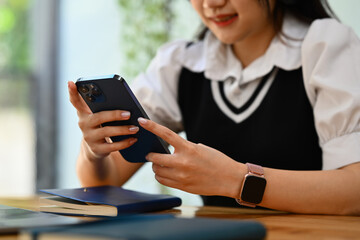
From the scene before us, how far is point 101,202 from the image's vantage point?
1.04 meters

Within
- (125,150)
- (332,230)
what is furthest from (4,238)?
(332,230)

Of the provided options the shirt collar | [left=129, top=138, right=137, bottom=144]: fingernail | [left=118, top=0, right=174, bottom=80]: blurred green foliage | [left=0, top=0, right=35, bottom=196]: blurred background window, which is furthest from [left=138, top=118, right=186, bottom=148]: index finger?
[left=0, top=0, right=35, bottom=196]: blurred background window

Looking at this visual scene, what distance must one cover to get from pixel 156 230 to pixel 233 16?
3.14ft

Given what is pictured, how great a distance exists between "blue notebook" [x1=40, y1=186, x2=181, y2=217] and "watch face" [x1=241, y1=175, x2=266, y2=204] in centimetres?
18

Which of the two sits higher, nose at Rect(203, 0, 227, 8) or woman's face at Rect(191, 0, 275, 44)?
nose at Rect(203, 0, 227, 8)

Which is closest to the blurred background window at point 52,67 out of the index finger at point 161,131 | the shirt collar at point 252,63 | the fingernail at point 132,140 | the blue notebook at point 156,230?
the shirt collar at point 252,63

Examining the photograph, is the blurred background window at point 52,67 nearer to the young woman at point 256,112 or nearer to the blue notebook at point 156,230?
the young woman at point 256,112

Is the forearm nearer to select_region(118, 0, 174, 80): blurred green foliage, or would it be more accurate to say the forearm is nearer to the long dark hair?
the long dark hair

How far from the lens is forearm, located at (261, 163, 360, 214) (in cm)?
114

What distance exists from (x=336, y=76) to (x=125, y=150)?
59 cm

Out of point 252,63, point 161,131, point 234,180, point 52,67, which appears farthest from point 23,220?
point 52,67

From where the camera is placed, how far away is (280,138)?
4.85 feet

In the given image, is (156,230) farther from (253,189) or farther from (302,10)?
(302,10)

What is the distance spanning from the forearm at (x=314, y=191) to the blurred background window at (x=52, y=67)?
7.10ft
